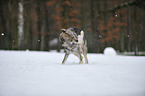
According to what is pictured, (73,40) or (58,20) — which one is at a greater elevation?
(58,20)

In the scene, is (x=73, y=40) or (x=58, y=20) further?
(x=58, y=20)

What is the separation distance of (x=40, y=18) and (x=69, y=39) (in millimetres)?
13492

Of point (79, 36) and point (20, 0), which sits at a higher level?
point (20, 0)

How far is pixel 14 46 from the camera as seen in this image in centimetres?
1149

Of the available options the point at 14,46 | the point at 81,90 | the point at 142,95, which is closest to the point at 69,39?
the point at 81,90

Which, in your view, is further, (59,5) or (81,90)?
(59,5)

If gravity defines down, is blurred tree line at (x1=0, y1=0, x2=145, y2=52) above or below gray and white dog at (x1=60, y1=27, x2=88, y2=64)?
above

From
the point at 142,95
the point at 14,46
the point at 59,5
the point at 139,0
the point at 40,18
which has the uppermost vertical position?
the point at 59,5

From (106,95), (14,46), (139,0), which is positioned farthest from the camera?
(14,46)

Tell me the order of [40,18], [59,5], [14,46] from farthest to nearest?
[40,18] < [59,5] < [14,46]

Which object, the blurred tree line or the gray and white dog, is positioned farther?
the blurred tree line

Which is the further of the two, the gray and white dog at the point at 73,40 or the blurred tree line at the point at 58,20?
the blurred tree line at the point at 58,20

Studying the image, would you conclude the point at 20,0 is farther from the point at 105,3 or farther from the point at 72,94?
the point at 72,94

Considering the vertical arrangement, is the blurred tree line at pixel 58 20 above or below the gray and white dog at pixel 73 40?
above
